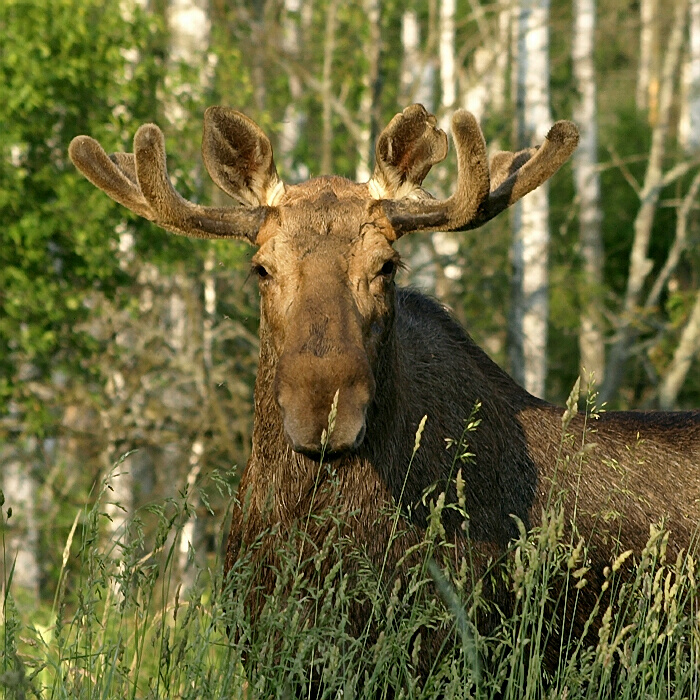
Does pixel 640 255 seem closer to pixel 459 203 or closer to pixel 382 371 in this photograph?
pixel 459 203

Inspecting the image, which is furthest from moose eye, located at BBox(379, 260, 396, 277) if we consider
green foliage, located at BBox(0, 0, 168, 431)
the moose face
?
green foliage, located at BBox(0, 0, 168, 431)

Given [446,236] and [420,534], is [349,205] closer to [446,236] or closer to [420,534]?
[420,534]

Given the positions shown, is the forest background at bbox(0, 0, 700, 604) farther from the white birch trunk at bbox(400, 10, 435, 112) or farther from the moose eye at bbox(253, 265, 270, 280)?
the moose eye at bbox(253, 265, 270, 280)

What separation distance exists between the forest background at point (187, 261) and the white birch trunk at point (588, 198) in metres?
0.04

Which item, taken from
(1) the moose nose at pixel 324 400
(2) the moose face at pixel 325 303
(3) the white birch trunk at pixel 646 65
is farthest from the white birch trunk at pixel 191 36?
(3) the white birch trunk at pixel 646 65

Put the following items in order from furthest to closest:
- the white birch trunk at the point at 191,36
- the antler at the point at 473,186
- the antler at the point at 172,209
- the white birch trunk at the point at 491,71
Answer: the white birch trunk at the point at 491,71, the white birch trunk at the point at 191,36, the antler at the point at 172,209, the antler at the point at 473,186

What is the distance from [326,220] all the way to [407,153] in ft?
1.67

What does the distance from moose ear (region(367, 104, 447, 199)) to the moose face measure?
0.10 m

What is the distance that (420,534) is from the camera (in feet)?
14.0

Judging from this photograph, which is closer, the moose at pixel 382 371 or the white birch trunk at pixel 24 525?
the moose at pixel 382 371

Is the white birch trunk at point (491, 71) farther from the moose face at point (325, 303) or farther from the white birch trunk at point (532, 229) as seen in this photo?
the moose face at point (325, 303)

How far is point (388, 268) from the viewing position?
13.7 feet

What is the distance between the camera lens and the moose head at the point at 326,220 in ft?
12.1

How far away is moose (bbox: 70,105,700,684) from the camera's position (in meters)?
3.87
